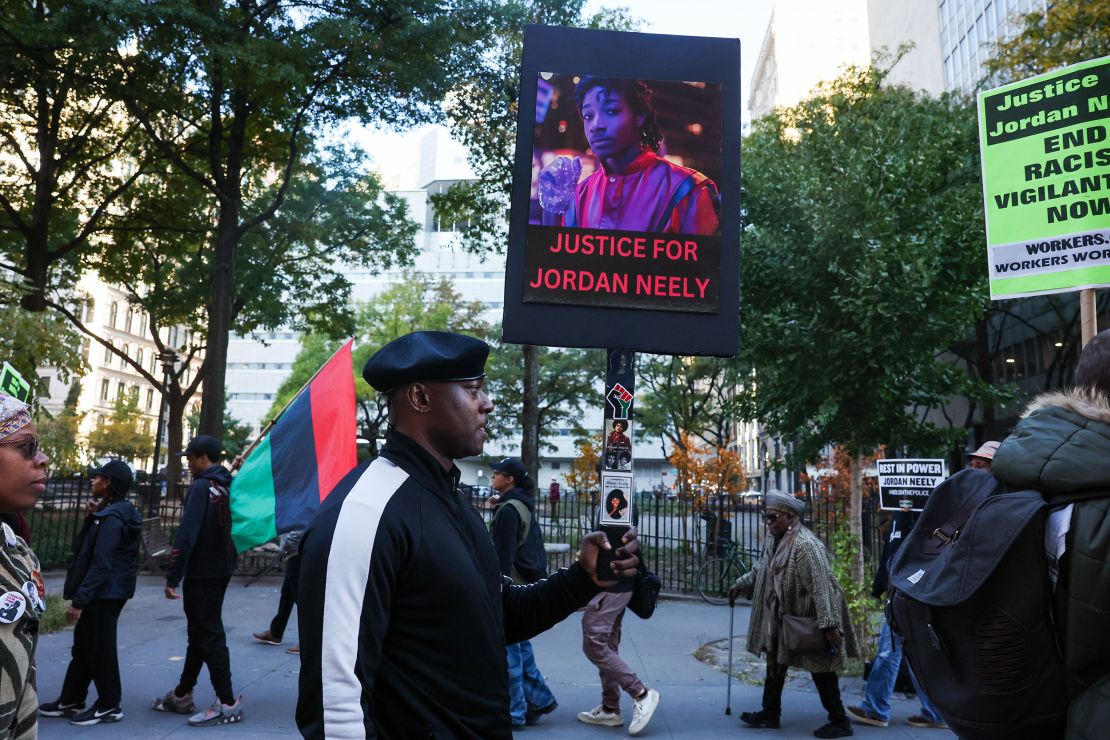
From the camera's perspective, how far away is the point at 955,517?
2.52 meters

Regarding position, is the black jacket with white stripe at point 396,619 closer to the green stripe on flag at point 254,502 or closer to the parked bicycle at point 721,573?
the green stripe on flag at point 254,502

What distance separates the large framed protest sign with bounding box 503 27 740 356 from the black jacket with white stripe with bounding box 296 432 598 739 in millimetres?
923

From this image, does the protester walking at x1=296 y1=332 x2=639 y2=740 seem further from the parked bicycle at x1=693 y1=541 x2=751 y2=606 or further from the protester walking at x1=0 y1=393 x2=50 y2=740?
the parked bicycle at x1=693 y1=541 x2=751 y2=606

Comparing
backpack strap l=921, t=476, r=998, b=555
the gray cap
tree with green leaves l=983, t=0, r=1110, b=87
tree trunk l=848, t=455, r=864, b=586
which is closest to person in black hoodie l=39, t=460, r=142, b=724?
the gray cap

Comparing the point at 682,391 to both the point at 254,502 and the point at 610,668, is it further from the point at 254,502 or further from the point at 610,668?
the point at 254,502

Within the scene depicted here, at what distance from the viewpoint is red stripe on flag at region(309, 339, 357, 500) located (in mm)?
6730

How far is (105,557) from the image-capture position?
6.52m

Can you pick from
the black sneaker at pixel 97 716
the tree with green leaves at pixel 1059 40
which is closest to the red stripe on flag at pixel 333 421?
the black sneaker at pixel 97 716

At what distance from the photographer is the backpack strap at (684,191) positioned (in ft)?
9.63

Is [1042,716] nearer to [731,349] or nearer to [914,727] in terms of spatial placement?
[731,349]

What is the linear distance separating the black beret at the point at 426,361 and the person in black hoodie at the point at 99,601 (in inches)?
208

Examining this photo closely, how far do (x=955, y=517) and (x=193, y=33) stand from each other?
13.5m

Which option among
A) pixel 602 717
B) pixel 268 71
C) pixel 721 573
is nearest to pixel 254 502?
pixel 602 717

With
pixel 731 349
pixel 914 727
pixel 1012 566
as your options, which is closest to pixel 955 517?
pixel 1012 566
